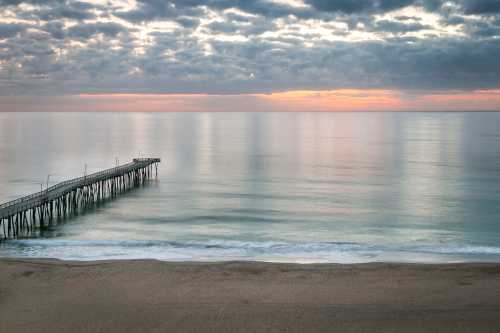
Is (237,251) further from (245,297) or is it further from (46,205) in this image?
(46,205)

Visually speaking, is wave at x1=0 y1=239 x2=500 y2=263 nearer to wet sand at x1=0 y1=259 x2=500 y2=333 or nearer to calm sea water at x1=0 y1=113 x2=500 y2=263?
calm sea water at x1=0 y1=113 x2=500 y2=263

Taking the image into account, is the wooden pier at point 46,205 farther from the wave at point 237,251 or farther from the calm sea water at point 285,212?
the wave at point 237,251

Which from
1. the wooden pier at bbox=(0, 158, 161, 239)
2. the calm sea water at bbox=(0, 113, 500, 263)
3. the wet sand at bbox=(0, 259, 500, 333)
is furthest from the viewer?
the wooden pier at bbox=(0, 158, 161, 239)

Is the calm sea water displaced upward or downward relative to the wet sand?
downward

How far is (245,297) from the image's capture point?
1819cm

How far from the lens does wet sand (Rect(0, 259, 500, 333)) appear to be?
52.0 ft

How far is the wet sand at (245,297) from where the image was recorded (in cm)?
1585

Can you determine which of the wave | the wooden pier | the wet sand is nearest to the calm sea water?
the wave

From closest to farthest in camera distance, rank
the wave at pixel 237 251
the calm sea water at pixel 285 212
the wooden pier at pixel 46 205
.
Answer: the wave at pixel 237 251 → the calm sea water at pixel 285 212 → the wooden pier at pixel 46 205

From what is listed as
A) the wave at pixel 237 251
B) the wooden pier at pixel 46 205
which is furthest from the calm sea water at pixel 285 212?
the wooden pier at pixel 46 205

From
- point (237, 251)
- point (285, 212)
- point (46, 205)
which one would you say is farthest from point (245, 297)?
point (46, 205)

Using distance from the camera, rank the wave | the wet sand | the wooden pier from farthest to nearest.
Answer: the wooden pier
the wave
the wet sand

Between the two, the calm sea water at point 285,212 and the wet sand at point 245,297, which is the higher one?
the wet sand at point 245,297

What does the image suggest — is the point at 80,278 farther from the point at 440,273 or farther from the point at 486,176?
the point at 486,176
